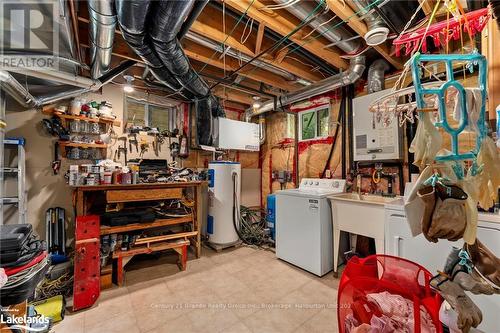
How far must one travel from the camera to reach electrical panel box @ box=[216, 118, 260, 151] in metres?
3.65

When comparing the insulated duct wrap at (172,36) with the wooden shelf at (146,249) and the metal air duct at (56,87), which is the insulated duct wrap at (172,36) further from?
the wooden shelf at (146,249)

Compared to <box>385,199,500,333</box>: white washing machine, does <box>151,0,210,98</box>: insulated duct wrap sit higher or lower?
higher

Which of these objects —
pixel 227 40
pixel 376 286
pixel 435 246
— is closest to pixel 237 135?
pixel 227 40

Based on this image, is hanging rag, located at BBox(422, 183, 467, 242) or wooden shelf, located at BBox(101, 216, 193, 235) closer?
hanging rag, located at BBox(422, 183, 467, 242)

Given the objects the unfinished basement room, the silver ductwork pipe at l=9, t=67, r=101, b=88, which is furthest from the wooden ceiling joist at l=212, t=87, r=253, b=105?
the silver ductwork pipe at l=9, t=67, r=101, b=88

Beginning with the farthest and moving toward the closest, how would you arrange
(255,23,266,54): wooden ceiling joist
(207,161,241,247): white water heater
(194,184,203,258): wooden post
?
(207,161,241,247): white water heater → (194,184,203,258): wooden post → (255,23,266,54): wooden ceiling joist

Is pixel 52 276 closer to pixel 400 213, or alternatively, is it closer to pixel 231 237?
pixel 231 237

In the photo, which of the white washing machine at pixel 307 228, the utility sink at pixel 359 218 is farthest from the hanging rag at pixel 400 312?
the white washing machine at pixel 307 228

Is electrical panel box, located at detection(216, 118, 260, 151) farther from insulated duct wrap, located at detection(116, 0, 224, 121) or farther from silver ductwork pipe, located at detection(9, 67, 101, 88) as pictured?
silver ductwork pipe, located at detection(9, 67, 101, 88)

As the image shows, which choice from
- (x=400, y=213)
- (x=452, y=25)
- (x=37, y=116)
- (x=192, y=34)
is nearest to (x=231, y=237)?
(x=400, y=213)

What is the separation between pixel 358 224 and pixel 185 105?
10.8 ft

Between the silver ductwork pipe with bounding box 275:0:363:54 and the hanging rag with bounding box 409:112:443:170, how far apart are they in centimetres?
146

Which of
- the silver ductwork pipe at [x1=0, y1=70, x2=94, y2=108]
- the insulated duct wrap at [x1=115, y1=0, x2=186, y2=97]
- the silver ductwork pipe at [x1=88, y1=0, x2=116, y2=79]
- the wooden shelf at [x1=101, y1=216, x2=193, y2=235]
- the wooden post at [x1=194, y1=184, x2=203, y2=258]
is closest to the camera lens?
the insulated duct wrap at [x1=115, y1=0, x2=186, y2=97]

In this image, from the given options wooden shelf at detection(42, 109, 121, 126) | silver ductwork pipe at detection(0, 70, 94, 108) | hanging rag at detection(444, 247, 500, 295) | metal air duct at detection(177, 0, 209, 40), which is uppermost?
metal air duct at detection(177, 0, 209, 40)
